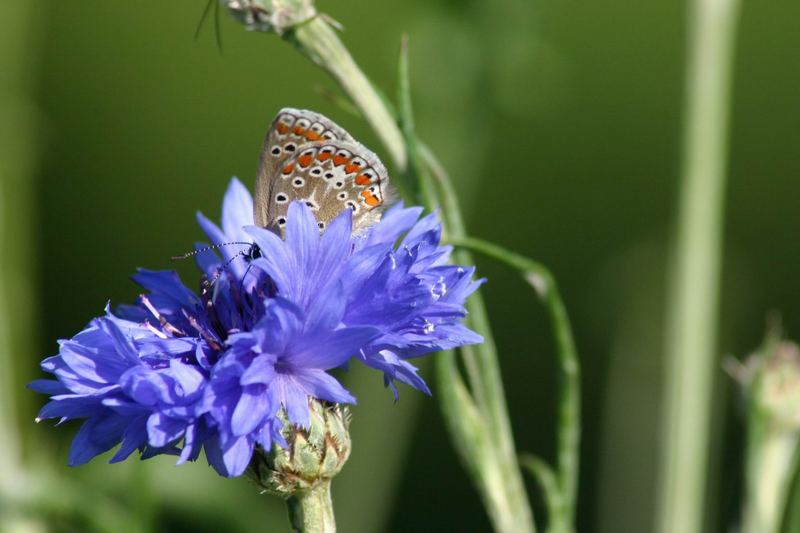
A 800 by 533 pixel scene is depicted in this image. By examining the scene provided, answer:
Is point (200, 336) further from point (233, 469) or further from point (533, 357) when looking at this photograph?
point (533, 357)

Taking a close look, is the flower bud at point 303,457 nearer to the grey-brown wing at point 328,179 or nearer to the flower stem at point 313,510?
the flower stem at point 313,510

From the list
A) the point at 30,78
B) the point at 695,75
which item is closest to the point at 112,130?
the point at 30,78

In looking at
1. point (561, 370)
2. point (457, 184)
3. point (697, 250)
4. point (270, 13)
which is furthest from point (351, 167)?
point (457, 184)

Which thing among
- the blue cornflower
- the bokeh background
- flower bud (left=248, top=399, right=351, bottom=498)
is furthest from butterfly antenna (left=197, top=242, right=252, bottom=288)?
the bokeh background

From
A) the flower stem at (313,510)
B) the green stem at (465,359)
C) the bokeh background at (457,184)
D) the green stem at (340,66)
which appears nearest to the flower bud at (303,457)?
the flower stem at (313,510)

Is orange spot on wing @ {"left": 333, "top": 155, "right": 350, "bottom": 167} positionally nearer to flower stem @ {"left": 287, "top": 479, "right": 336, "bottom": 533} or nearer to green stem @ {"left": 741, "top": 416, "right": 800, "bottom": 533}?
flower stem @ {"left": 287, "top": 479, "right": 336, "bottom": 533}

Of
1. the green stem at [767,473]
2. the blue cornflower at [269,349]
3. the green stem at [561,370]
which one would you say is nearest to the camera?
the blue cornflower at [269,349]
